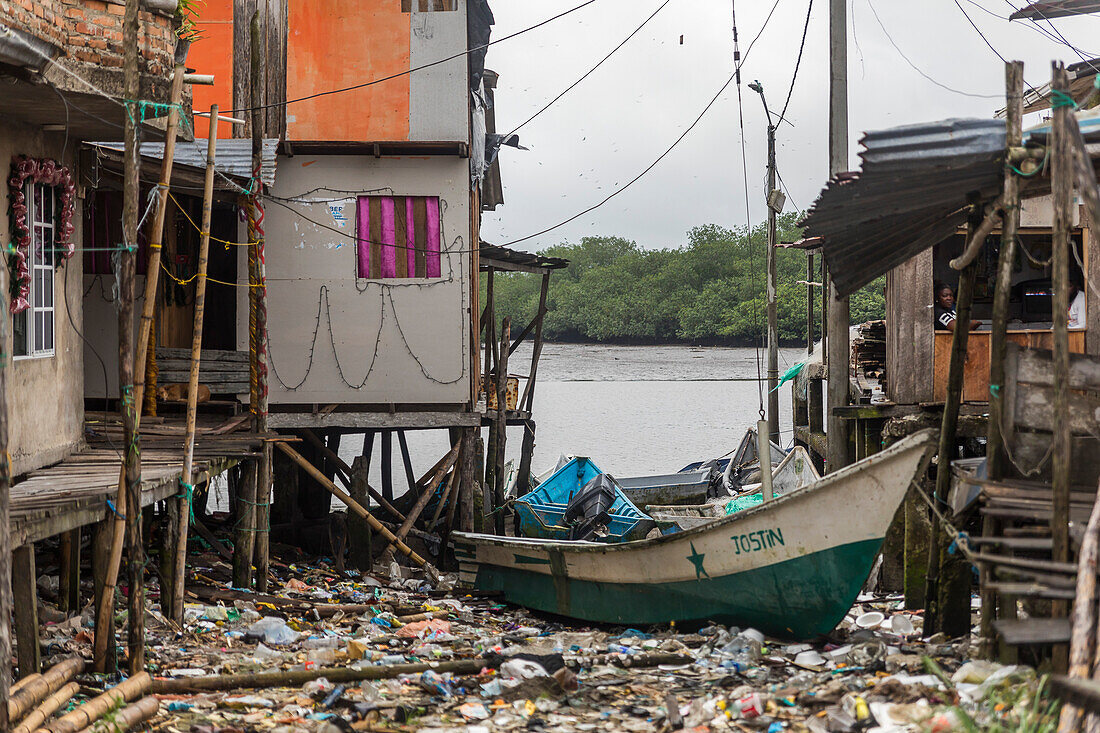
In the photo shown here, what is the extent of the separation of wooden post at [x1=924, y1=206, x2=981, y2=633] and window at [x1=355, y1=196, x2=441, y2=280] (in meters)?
7.17

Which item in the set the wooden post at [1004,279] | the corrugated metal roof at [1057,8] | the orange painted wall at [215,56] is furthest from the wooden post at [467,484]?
the corrugated metal roof at [1057,8]

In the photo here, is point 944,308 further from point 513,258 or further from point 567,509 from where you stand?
point 513,258

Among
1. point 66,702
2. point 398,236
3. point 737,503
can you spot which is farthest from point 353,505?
point 66,702

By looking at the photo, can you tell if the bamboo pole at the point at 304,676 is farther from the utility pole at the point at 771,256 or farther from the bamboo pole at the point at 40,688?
the utility pole at the point at 771,256

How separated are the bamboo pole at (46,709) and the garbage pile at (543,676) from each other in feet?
0.76

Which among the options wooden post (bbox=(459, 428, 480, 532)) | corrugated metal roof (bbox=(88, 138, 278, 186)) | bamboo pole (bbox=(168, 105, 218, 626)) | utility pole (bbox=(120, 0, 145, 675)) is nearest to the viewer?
utility pole (bbox=(120, 0, 145, 675))

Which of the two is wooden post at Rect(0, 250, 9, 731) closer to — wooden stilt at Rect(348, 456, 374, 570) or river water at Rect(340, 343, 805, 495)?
wooden stilt at Rect(348, 456, 374, 570)

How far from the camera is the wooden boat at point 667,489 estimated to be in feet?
61.0

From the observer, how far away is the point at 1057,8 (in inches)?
584

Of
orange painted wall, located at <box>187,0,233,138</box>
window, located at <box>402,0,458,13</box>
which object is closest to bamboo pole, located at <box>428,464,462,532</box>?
orange painted wall, located at <box>187,0,233,138</box>

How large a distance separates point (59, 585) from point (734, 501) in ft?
32.3

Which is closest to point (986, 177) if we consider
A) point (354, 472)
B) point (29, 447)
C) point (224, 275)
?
point (29, 447)

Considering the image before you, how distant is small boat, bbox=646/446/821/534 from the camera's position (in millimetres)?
14211

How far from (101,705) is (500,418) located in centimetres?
1140
